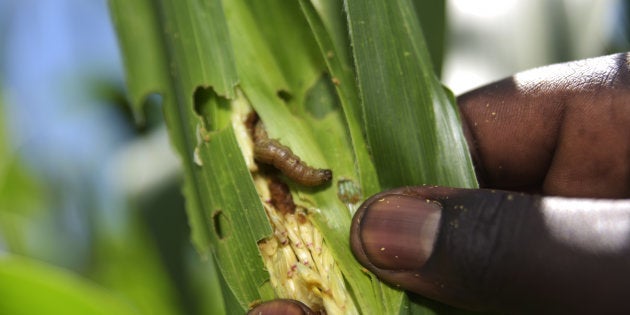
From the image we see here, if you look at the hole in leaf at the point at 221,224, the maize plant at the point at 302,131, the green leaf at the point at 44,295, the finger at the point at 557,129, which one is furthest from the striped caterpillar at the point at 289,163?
the finger at the point at 557,129

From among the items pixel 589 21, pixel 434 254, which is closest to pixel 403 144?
pixel 434 254

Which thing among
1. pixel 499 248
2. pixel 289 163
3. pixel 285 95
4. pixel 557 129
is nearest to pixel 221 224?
pixel 289 163

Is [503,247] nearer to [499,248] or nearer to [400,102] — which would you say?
[499,248]

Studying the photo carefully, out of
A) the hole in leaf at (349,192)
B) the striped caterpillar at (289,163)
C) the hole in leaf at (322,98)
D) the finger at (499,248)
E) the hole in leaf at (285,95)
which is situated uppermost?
the hole in leaf at (285,95)

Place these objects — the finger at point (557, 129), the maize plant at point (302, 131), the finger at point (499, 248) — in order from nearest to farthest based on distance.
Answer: the finger at point (499, 248)
the maize plant at point (302, 131)
the finger at point (557, 129)

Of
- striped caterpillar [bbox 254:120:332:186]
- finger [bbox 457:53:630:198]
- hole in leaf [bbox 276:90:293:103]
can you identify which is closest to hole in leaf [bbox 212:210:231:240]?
striped caterpillar [bbox 254:120:332:186]

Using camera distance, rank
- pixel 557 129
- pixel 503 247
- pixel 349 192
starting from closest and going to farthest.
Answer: pixel 503 247
pixel 349 192
pixel 557 129

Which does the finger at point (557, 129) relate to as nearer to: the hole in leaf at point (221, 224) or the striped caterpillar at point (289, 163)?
the striped caterpillar at point (289, 163)

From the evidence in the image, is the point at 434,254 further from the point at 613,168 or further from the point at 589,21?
the point at 589,21
